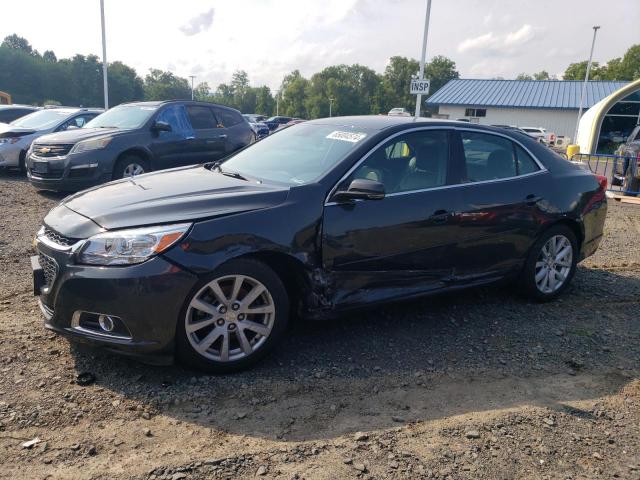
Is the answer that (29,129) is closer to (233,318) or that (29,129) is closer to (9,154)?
(9,154)

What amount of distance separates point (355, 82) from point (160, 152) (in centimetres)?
10503

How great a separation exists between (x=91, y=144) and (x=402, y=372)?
24.1 feet

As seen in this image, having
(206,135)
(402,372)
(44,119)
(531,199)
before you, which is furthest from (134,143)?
(402,372)

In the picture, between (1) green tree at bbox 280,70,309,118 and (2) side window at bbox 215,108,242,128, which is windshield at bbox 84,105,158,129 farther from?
(1) green tree at bbox 280,70,309,118

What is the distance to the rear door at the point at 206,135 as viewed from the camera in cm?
1011

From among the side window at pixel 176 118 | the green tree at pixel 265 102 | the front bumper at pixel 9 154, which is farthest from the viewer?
the green tree at pixel 265 102

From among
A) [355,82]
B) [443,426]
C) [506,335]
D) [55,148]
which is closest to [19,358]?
[443,426]

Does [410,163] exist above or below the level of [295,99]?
below

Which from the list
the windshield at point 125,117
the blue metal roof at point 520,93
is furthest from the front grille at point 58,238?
the blue metal roof at point 520,93

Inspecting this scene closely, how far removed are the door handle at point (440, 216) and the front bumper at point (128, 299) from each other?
75.6 inches

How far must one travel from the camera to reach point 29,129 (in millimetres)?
11766

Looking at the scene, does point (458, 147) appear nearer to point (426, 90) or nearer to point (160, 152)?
point (160, 152)

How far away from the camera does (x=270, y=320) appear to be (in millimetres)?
3500

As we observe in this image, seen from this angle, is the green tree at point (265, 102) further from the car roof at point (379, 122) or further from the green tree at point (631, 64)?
the car roof at point (379, 122)
